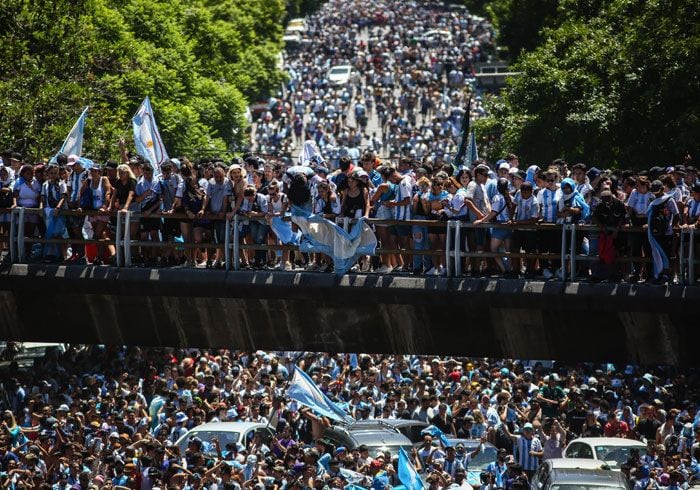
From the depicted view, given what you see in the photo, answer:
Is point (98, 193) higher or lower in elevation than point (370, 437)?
higher

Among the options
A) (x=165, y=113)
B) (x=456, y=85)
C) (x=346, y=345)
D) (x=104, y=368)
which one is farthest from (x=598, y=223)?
(x=456, y=85)

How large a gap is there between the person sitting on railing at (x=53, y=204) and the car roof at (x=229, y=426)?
12.0ft

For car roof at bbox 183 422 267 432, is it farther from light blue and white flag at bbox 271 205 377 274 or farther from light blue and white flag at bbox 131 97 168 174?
light blue and white flag at bbox 131 97 168 174

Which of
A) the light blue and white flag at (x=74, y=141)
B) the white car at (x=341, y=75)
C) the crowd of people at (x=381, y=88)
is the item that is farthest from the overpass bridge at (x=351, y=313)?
the white car at (x=341, y=75)

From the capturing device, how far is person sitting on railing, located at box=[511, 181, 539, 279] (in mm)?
25266

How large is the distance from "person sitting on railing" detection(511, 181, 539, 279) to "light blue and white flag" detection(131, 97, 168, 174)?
6.97 metres

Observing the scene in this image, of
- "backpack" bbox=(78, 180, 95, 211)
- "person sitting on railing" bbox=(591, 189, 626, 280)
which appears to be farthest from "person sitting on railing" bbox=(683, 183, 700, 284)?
"backpack" bbox=(78, 180, 95, 211)

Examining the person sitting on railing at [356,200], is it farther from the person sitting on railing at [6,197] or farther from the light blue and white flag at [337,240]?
the person sitting on railing at [6,197]

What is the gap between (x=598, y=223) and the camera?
24.8 meters

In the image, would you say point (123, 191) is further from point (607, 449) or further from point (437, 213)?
point (607, 449)

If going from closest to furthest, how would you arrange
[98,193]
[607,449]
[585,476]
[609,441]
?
[585,476] < [98,193] < [607,449] < [609,441]

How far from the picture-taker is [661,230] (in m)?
24.4

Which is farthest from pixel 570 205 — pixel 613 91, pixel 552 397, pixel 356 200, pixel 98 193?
pixel 613 91

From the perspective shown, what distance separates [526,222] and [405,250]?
5.90 feet
